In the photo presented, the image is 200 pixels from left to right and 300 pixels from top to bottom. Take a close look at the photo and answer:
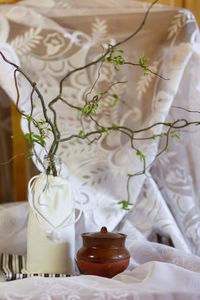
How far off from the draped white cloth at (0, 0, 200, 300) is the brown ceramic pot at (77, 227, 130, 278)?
0.27 metres

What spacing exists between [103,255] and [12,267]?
21cm

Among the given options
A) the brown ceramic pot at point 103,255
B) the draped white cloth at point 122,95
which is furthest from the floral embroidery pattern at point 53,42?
the brown ceramic pot at point 103,255

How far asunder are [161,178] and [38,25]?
55 cm

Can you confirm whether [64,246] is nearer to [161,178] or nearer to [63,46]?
[161,178]

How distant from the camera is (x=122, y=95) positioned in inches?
51.0

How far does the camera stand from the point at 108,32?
1.36m

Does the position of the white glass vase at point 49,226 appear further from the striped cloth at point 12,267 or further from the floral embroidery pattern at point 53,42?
the floral embroidery pattern at point 53,42

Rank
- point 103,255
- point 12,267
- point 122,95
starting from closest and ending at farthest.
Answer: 1. point 103,255
2. point 12,267
3. point 122,95

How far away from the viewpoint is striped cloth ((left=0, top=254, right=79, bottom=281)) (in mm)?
822

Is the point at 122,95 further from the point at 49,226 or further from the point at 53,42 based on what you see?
the point at 49,226

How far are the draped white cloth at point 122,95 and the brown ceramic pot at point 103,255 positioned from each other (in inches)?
10.5

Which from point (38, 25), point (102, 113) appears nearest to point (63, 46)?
point (38, 25)

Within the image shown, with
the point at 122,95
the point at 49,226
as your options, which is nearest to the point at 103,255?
the point at 49,226

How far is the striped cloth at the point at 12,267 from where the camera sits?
82 cm
